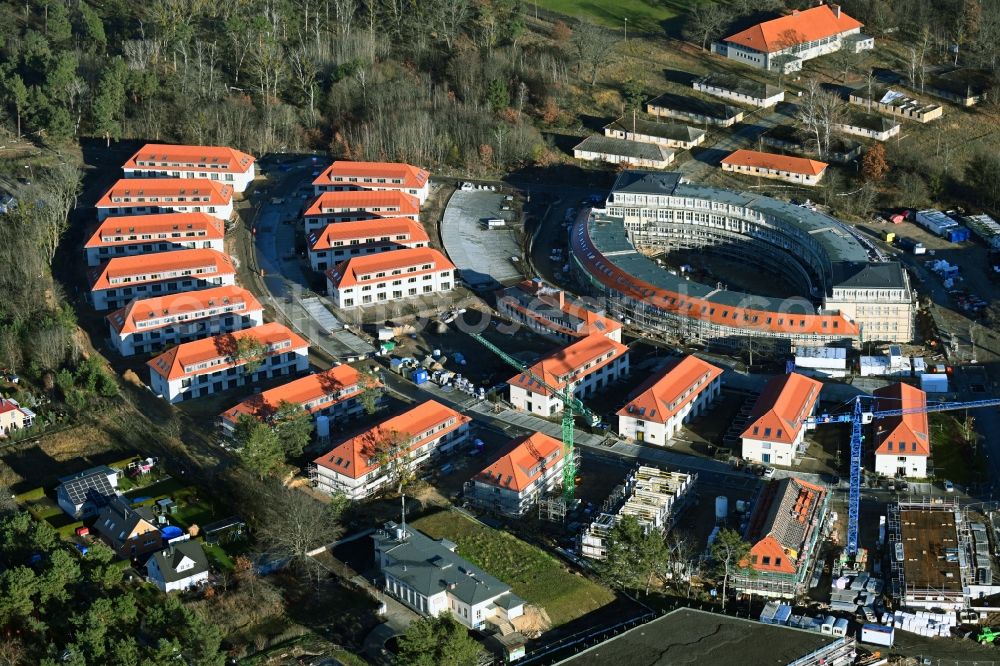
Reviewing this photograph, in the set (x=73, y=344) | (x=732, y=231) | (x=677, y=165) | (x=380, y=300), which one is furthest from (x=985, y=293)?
(x=73, y=344)

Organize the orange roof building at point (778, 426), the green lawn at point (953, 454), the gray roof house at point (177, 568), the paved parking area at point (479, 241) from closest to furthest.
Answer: the gray roof house at point (177, 568), the green lawn at point (953, 454), the orange roof building at point (778, 426), the paved parking area at point (479, 241)

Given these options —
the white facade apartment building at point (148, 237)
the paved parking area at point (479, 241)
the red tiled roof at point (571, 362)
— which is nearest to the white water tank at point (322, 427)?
the red tiled roof at point (571, 362)

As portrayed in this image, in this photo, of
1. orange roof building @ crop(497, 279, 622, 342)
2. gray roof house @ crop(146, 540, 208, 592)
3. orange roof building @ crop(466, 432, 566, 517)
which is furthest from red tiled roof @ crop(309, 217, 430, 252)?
gray roof house @ crop(146, 540, 208, 592)

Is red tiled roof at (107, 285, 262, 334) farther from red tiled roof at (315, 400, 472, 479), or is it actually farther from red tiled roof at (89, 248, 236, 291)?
red tiled roof at (315, 400, 472, 479)

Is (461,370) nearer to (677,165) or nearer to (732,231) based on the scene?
(732,231)

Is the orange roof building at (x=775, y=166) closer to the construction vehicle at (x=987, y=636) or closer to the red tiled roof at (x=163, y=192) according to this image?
the red tiled roof at (x=163, y=192)

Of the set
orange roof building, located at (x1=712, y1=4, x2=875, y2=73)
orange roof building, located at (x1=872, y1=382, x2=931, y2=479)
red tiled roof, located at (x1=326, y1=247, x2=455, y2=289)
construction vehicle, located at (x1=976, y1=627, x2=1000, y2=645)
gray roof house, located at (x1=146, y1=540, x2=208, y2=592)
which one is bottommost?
construction vehicle, located at (x1=976, y1=627, x2=1000, y2=645)
